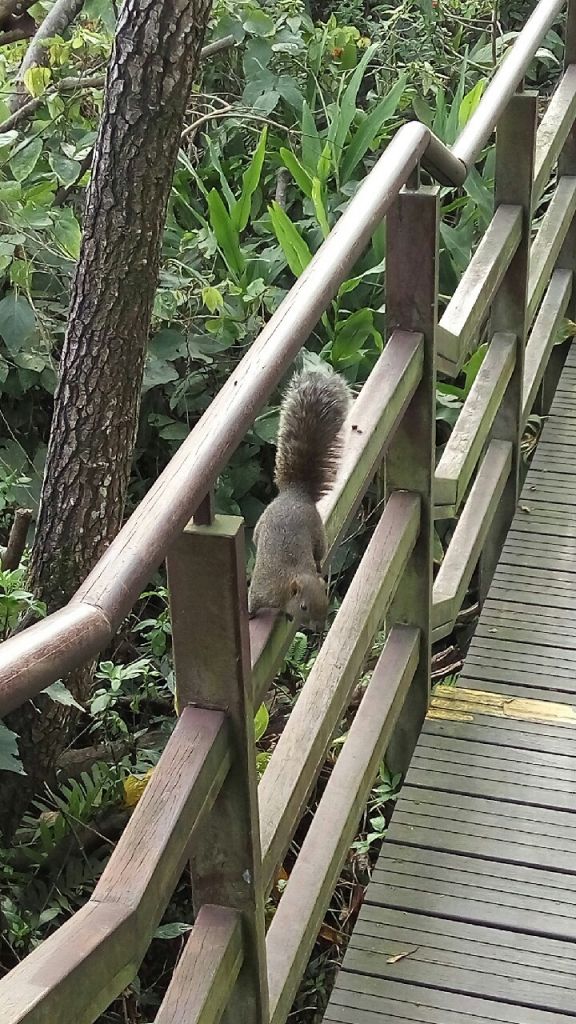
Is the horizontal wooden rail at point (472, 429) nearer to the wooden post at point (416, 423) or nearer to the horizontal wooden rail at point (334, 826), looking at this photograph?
the wooden post at point (416, 423)

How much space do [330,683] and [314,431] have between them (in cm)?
39

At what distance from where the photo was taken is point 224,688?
1339 mm

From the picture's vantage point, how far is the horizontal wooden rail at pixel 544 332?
299 centimetres

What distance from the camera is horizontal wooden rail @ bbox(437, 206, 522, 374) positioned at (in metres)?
2.33

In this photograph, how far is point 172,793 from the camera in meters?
1.24

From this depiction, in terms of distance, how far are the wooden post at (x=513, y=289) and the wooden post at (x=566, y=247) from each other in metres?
0.56

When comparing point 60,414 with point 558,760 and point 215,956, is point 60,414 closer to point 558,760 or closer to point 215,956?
point 558,760

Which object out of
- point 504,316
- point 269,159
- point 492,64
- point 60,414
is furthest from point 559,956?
point 492,64

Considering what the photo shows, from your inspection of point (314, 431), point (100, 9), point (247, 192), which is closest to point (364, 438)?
point (314, 431)

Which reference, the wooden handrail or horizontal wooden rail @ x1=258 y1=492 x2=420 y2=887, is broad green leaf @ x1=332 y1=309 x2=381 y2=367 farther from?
horizontal wooden rail @ x1=258 y1=492 x2=420 y2=887

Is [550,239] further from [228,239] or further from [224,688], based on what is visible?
[224,688]

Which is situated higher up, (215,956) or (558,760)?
(215,956)

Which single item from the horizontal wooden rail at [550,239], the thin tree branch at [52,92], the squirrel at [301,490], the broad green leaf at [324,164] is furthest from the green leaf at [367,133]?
the squirrel at [301,490]

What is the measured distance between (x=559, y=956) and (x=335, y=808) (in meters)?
0.42
